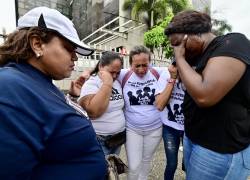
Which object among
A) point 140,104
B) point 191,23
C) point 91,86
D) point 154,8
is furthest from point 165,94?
point 154,8

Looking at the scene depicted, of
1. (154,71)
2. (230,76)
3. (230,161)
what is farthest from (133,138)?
(230,76)

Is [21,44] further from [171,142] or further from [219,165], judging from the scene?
[171,142]

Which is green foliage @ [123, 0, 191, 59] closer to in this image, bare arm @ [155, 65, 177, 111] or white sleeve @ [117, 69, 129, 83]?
white sleeve @ [117, 69, 129, 83]

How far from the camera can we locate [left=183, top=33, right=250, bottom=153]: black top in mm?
1452

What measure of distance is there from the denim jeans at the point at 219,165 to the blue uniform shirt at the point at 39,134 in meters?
0.68

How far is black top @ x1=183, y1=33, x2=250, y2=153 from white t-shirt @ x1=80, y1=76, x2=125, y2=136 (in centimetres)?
135

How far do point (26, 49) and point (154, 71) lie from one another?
2150 millimetres

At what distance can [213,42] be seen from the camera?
5.16 ft

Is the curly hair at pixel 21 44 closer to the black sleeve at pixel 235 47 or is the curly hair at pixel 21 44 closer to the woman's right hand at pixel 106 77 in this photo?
the black sleeve at pixel 235 47

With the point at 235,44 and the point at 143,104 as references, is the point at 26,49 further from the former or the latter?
the point at 143,104

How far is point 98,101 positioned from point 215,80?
1.37 metres

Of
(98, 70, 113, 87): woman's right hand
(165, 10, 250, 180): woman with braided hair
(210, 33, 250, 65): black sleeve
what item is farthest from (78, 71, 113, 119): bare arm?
(210, 33, 250, 65): black sleeve

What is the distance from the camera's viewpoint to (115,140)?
2873 millimetres

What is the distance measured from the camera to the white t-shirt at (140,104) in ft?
9.93
